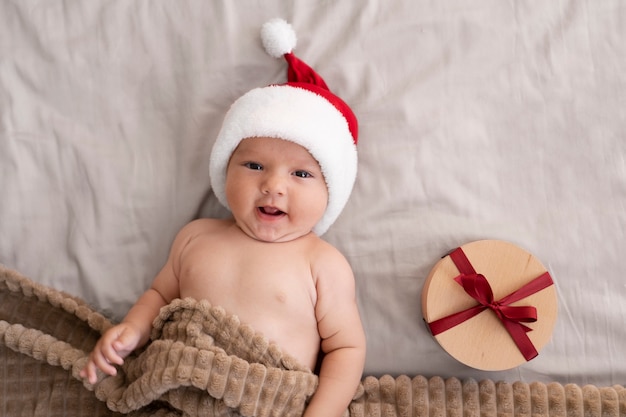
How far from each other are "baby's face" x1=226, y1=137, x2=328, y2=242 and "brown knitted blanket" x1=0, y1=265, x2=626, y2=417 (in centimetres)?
21

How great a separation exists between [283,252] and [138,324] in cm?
35

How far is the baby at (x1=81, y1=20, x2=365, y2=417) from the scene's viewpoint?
1274mm

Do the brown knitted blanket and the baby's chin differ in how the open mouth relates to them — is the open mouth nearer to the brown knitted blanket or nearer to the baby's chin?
A: the baby's chin

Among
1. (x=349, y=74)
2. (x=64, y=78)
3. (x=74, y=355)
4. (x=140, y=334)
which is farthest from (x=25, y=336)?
(x=349, y=74)

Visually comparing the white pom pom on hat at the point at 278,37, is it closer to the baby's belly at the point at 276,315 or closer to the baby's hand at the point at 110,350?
the baby's belly at the point at 276,315

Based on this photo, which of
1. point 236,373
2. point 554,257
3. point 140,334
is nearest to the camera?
point 236,373

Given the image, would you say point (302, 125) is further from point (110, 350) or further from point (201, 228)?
point (110, 350)

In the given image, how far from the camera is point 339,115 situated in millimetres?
1349

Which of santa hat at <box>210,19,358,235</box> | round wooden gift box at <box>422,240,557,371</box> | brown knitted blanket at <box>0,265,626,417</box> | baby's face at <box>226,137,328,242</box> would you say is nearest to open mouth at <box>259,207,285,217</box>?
baby's face at <box>226,137,328,242</box>

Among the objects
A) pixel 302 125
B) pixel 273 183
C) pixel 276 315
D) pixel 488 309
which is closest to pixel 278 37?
pixel 302 125

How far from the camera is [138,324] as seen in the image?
51.7 inches

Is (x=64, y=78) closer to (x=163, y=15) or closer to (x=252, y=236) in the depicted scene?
(x=163, y=15)

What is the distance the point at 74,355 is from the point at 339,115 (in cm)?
77

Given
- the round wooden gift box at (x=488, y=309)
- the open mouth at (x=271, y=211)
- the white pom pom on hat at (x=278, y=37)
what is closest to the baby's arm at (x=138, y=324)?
the open mouth at (x=271, y=211)
